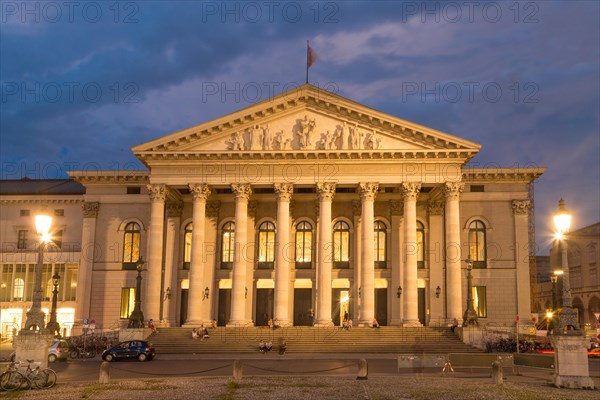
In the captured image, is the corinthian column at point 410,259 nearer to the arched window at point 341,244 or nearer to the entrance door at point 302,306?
the arched window at point 341,244

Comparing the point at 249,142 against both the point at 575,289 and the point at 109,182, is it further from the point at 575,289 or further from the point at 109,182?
the point at 575,289

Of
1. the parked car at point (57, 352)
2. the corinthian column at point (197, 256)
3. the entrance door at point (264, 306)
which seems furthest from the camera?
the entrance door at point (264, 306)

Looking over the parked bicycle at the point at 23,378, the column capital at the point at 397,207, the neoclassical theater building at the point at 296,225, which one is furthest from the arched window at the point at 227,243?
the parked bicycle at the point at 23,378

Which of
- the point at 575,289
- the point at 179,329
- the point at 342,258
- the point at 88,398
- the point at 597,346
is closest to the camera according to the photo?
the point at 88,398

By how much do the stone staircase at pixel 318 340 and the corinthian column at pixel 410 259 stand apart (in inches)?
60.8

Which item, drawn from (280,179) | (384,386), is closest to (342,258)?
(280,179)

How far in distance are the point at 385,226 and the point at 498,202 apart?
9.75m

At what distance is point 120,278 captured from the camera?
59562 millimetres

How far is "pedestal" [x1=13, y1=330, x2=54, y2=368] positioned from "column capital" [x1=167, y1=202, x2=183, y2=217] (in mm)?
31755

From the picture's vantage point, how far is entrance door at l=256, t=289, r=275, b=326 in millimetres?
56844

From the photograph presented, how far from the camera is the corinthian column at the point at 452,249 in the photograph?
51000 mm

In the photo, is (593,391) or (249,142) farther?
(249,142)

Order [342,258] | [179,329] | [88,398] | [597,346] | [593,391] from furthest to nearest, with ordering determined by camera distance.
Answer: [342,258] → [179,329] → [597,346] → [593,391] → [88,398]

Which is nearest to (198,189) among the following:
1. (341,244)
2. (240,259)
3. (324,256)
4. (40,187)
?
(240,259)
